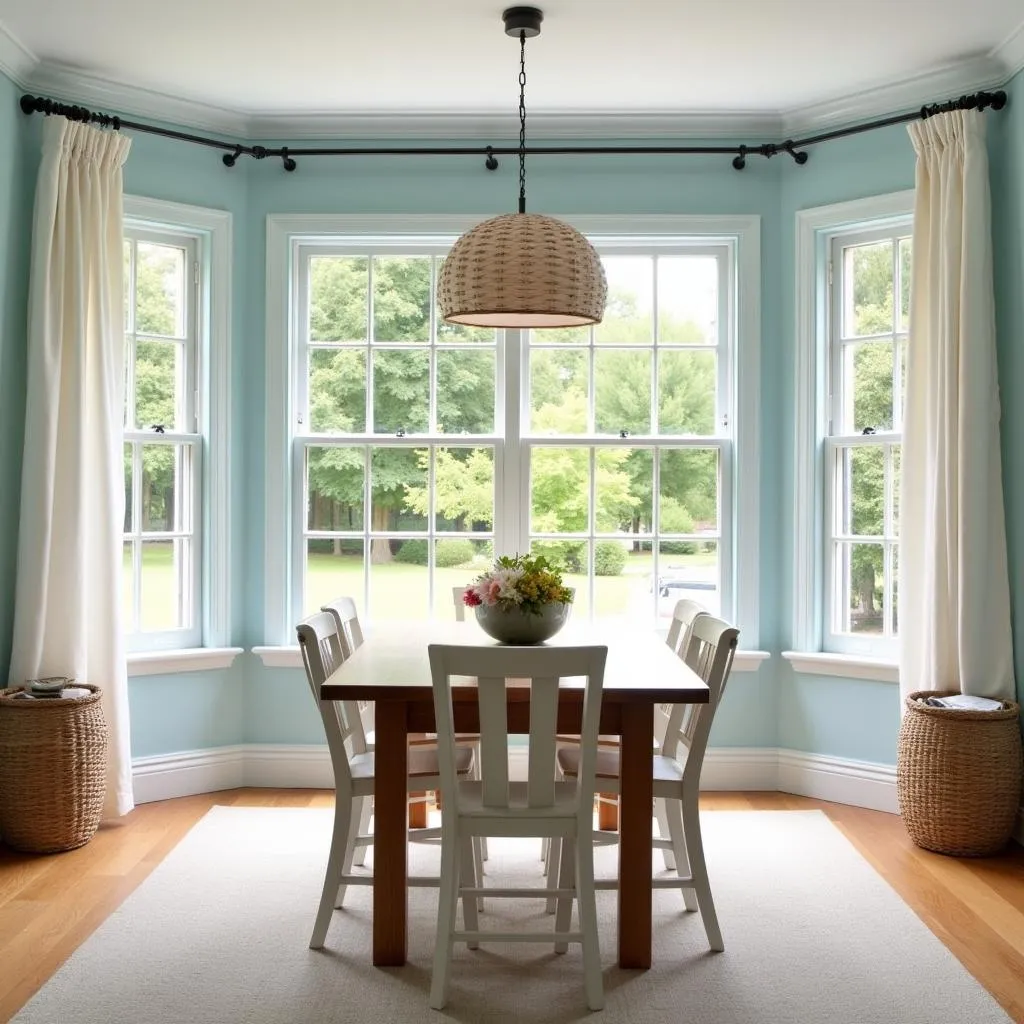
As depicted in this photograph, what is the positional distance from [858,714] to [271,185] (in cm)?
342

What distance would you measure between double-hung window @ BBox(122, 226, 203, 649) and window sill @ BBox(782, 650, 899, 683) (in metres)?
2.61

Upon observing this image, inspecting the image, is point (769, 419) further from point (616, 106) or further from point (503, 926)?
point (503, 926)

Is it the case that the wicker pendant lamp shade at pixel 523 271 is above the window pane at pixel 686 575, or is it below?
above

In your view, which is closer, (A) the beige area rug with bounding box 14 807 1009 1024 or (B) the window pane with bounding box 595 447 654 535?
(A) the beige area rug with bounding box 14 807 1009 1024

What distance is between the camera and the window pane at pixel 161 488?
5168 mm

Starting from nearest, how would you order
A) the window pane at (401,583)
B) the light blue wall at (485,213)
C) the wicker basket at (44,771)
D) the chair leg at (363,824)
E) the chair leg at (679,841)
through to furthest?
1. the chair leg at (679,841)
2. the chair leg at (363,824)
3. the wicker basket at (44,771)
4. the light blue wall at (485,213)
5. the window pane at (401,583)

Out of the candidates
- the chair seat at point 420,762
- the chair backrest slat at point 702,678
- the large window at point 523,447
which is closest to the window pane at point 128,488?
the large window at point 523,447

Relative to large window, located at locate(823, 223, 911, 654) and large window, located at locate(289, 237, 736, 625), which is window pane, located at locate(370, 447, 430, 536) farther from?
large window, located at locate(823, 223, 911, 654)

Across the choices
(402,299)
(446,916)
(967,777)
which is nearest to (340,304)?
(402,299)

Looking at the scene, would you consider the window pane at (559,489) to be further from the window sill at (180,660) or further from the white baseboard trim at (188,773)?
the white baseboard trim at (188,773)

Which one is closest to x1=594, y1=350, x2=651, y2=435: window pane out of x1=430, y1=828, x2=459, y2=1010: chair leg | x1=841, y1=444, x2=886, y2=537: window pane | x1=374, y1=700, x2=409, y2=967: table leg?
x1=841, y1=444, x2=886, y2=537: window pane

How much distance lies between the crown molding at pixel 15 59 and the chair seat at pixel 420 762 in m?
2.83

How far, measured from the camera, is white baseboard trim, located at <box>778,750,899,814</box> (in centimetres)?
502

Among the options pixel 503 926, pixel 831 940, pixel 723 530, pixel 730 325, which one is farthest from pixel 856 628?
pixel 503 926
